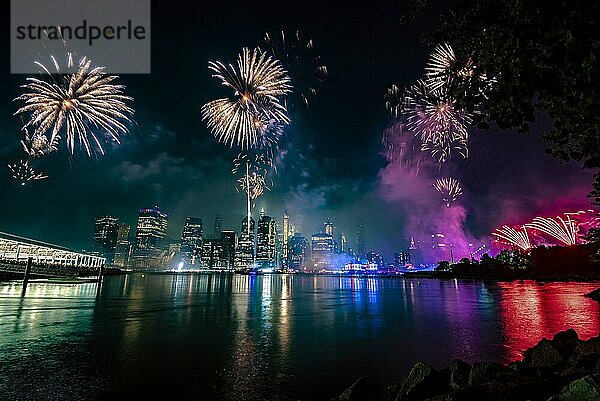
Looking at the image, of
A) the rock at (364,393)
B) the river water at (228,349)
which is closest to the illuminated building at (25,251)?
the river water at (228,349)

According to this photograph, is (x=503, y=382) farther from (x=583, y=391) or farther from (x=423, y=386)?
(x=583, y=391)

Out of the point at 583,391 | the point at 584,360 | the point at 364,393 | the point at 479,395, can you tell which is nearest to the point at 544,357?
the point at 584,360

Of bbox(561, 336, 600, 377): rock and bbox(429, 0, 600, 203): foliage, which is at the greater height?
bbox(429, 0, 600, 203): foliage

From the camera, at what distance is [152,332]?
22.6m

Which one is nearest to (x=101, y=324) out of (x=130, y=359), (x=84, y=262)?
(x=130, y=359)

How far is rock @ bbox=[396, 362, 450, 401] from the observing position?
980 centimetres

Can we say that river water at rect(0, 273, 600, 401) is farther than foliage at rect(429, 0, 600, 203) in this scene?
Yes

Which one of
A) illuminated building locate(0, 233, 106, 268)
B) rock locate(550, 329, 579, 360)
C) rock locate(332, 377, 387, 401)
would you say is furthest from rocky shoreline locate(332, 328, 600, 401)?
illuminated building locate(0, 233, 106, 268)

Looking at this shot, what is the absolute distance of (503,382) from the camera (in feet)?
30.1

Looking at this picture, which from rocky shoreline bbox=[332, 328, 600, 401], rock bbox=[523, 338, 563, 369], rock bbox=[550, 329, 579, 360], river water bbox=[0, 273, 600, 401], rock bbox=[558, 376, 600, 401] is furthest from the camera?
rock bbox=[550, 329, 579, 360]

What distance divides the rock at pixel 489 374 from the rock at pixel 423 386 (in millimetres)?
883

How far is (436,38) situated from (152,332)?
865 inches

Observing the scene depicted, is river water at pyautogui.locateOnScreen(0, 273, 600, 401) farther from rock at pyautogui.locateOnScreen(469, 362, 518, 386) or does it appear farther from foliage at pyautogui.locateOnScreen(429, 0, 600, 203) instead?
foliage at pyautogui.locateOnScreen(429, 0, 600, 203)

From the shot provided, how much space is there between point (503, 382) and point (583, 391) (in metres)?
2.73
